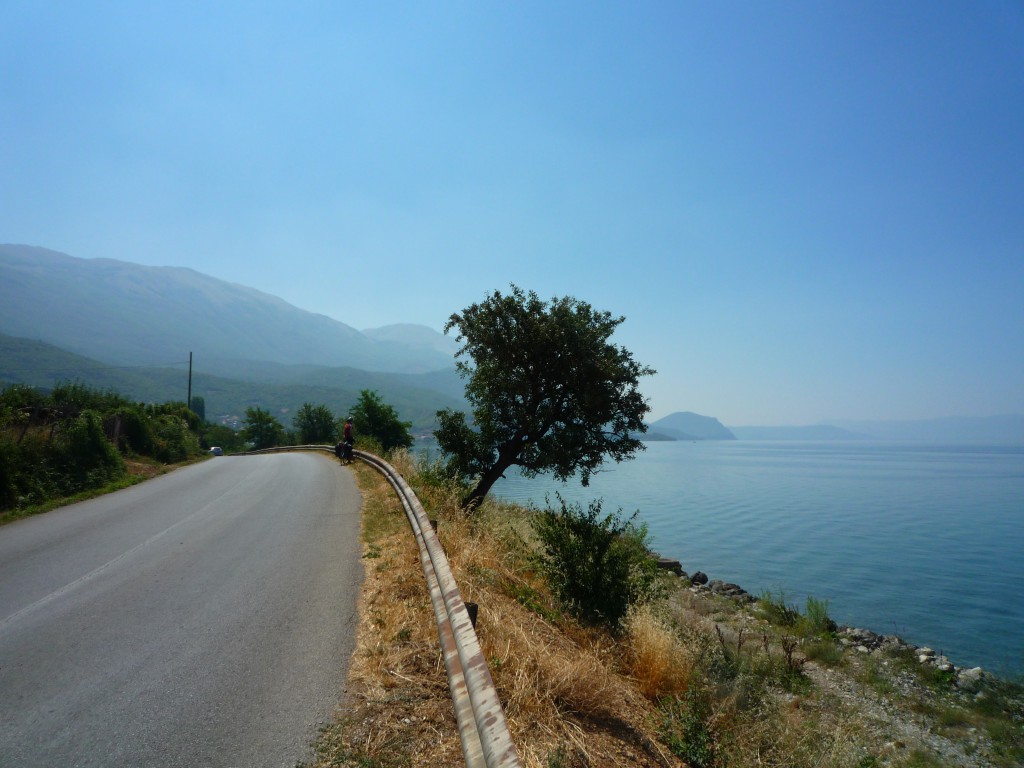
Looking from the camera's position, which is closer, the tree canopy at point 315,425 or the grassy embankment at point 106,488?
the grassy embankment at point 106,488

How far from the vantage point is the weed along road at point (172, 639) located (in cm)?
362

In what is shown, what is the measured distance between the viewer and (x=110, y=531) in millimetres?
10305

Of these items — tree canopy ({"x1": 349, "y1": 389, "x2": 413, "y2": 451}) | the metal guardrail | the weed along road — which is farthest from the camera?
tree canopy ({"x1": 349, "y1": 389, "x2": 413, "y2": 451})

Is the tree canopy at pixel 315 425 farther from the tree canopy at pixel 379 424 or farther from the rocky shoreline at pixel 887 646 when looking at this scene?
the rocky shoreline at pixel 887 646

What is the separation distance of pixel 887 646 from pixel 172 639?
17.9 m

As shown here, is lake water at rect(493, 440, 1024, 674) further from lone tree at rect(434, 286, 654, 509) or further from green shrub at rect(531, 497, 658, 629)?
green shrub at rect(531, 497, 658, 629)

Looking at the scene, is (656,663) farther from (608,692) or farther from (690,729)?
(608,692)

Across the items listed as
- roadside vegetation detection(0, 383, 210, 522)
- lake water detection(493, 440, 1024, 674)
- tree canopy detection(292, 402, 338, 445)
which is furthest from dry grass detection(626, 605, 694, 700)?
tree canopy detection(292, 402, 338, 445)

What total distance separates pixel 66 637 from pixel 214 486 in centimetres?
1310

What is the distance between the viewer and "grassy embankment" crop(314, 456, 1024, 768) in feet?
13.2

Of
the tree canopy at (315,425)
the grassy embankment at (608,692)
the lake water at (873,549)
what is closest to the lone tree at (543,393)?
the lake water at (873,549)

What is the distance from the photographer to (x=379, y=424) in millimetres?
39250

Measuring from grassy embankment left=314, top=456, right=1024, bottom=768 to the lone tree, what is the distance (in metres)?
6.17

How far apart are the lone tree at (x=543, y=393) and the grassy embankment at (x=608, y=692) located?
243 inches
